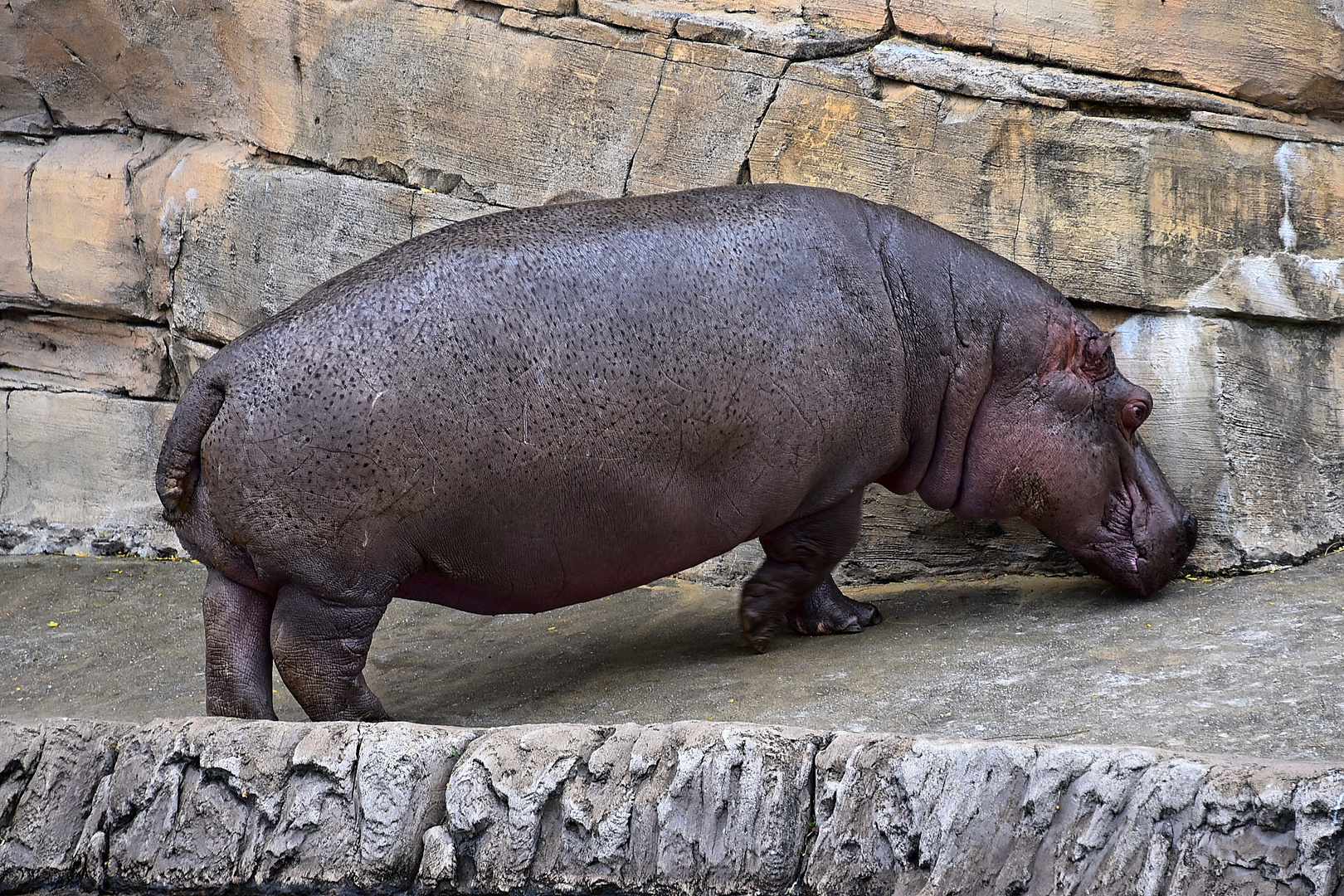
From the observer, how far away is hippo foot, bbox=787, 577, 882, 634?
5.03 metres

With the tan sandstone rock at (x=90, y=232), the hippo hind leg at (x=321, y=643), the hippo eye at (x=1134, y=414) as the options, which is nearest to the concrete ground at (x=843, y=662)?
the hippo hind leg at (x=321, y=643)

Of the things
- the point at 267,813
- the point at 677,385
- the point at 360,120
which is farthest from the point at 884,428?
the point at 360,120

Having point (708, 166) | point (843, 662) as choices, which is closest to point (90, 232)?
point (708, 166)

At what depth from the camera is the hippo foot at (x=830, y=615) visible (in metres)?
5.03

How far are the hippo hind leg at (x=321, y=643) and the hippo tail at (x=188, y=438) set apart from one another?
413 millimetres

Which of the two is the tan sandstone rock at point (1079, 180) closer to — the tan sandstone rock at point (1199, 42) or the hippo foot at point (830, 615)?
the tan sandstone rock at point (1199, 42)

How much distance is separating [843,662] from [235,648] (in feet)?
5.98

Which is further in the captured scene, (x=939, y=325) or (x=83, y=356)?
(x=83, y=356)

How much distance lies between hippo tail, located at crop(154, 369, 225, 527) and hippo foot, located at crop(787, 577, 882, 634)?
2055 millimetres

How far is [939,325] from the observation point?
189 inches

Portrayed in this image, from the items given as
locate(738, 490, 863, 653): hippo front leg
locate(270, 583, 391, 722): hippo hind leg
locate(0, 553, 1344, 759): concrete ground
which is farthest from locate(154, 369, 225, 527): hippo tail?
locate(738, 490, 863, 653): hippo front leg

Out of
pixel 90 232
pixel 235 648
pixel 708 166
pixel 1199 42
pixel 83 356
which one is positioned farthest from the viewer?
pixel 83 356

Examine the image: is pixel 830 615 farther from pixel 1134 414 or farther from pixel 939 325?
pixel 1134 414

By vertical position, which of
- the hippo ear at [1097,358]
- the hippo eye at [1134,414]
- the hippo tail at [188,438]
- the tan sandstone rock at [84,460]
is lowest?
the tan sandstone rock at [84,460]
